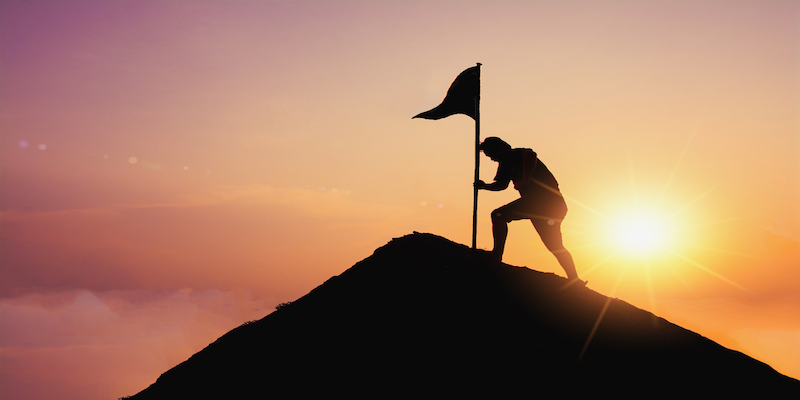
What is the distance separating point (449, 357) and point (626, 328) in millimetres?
4052

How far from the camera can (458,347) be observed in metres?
8.76

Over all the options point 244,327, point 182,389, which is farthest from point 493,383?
Answer: point 244,327

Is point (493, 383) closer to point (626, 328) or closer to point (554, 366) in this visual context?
point (554, 366)

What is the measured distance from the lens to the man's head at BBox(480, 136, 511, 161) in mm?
10617

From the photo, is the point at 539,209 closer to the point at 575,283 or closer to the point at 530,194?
the point at 530,194

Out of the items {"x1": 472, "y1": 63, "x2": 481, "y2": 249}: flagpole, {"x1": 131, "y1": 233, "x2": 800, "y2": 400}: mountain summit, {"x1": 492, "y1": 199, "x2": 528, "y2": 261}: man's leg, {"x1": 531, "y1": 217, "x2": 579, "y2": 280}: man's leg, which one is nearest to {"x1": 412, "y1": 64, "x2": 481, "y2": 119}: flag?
{"x1": 472, "y1": 63, "x2": 481, "y2": 249}: flagpole

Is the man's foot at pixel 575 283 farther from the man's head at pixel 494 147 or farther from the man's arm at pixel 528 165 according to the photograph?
the man's head at pixel 494 147

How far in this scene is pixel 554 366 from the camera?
839cm

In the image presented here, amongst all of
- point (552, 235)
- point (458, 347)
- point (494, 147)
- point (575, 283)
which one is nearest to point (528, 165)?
point (494, 147)

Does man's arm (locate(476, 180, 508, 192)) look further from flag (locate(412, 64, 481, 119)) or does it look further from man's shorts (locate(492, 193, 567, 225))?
flag (locate(412, 64, 481, 119))

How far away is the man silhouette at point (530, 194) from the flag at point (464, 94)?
147cm

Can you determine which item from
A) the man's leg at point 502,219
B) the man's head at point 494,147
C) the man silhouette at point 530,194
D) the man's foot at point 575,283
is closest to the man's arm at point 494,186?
the man silhouette at point 530,194

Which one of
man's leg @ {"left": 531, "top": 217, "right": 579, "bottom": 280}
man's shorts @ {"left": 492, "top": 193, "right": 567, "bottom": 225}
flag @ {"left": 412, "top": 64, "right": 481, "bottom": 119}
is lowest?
man's leg @ {"left": 531, "top": 217, "right": 579, "bottom": 280}

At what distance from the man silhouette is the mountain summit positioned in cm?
117
